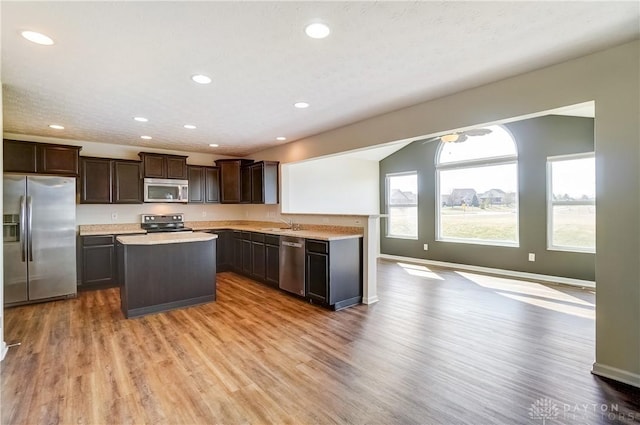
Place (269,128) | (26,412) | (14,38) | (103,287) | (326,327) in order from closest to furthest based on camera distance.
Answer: (26,412) → (14,38) → (326,327) → (269,128) → (103,287)

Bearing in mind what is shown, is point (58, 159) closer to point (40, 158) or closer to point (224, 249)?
point (40, 158)

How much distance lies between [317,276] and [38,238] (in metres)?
3.85

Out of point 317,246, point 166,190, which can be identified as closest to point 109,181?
point 166,190

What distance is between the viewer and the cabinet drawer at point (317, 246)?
3.93 metres

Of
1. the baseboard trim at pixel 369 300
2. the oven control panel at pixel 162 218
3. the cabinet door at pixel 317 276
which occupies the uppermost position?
the oven control panel at pixel 162 218

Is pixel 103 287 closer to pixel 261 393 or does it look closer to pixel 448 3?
pixel 261 393

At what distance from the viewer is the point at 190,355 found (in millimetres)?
2701

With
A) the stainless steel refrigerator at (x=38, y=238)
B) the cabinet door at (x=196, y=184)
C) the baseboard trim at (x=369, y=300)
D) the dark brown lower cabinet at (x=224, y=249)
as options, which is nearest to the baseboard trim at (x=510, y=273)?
the baseboard trim at (x=369, y=300)

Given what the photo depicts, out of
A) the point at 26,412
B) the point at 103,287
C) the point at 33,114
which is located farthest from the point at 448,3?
the point at 103,287

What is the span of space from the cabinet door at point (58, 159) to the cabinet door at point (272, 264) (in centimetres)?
317

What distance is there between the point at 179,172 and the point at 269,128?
2.39 meters

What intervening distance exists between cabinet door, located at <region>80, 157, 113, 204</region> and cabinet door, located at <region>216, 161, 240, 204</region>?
77.1 inches

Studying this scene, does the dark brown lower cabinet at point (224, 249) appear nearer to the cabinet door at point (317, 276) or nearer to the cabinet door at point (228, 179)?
the cabinet door at point (228, 179)

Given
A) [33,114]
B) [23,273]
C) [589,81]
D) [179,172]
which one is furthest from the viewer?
[179,172]
